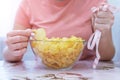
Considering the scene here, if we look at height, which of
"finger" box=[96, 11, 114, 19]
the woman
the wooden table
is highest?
the woman

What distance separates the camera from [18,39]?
2.73 ft

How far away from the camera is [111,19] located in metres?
0.83

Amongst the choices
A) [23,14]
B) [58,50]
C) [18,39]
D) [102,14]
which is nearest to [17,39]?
[18,39]

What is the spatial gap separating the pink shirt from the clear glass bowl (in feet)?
1.16

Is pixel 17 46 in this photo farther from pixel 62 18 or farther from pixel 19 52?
pixel 62 18

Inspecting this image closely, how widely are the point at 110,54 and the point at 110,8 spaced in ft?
0.99

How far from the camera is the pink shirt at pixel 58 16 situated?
113cm

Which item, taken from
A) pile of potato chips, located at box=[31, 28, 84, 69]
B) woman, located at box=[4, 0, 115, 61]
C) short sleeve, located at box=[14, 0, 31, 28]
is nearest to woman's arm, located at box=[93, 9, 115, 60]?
woman, located at box=[4, 0, 115, 61]

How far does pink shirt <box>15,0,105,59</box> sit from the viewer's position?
1127mm

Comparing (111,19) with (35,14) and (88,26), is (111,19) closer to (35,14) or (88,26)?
(88,26)

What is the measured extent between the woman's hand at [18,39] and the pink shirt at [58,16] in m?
0.28

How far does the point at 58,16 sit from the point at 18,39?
37cm

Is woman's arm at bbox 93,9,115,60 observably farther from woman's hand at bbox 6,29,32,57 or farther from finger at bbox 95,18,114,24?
woman's hand at bbox 6,29,32,57

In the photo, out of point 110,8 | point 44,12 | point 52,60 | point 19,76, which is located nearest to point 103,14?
point 110,8
